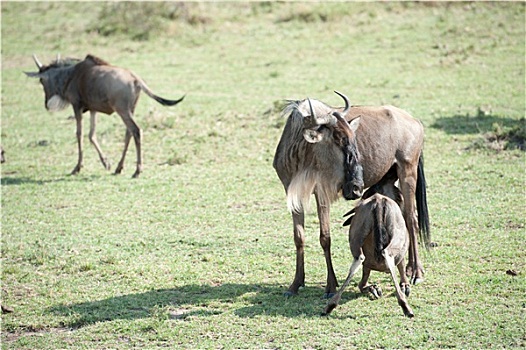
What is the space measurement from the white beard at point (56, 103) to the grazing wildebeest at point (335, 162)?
25.1 ft

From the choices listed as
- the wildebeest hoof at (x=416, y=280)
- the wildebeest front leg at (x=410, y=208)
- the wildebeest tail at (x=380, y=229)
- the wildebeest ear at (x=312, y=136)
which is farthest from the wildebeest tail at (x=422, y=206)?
the wildebeest ear at (x=312, y=136)

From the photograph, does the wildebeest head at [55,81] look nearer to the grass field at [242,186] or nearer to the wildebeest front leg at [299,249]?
the grass field at [242,186]

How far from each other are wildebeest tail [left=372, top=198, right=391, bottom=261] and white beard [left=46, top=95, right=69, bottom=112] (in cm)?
881

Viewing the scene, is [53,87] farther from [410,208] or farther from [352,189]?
[352,189]

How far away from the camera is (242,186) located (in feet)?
37.5

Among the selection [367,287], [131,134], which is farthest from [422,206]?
[131,134]

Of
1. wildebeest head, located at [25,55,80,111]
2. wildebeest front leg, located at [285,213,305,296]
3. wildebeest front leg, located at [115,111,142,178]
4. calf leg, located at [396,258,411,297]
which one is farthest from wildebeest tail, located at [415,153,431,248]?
wildebeest head, located at [25,55,80,111]

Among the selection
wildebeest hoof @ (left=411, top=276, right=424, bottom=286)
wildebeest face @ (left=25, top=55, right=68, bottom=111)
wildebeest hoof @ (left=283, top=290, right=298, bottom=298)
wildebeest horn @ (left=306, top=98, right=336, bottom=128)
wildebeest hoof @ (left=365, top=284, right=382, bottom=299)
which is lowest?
wildebeest hoof @ (left=411, top=276, right=424, bottom=286)

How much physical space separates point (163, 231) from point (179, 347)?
3.58 m

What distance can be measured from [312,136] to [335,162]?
13.8 inches

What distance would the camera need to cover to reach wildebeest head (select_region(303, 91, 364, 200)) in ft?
22.5

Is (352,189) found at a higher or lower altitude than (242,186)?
higher

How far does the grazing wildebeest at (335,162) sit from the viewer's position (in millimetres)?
7012

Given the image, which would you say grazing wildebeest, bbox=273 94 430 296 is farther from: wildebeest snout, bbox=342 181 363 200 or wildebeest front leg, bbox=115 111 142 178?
wildebeest front leg, bbox=115 111 142 178
